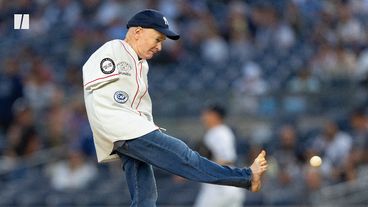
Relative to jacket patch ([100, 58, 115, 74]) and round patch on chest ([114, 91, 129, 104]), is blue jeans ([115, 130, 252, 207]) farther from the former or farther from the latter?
jacket patch ([100, 58, 115, 74])

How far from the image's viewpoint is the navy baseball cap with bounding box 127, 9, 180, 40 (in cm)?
875

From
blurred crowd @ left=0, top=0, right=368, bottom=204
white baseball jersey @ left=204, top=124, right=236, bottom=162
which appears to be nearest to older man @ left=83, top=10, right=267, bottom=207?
white baseball jersey @ left=204, top=124, right=236, bottom=162

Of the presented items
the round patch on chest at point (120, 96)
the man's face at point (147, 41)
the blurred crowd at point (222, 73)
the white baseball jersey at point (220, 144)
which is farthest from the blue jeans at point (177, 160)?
the blurred crowd at point (222, 73)

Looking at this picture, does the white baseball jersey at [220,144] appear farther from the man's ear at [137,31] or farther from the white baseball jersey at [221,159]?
the man's ear at [137,31]

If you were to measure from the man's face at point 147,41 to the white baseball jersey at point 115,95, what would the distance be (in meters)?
0.10

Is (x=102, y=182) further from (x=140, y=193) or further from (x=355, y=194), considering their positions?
(x=140, y=193)

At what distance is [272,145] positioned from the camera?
1647 cm

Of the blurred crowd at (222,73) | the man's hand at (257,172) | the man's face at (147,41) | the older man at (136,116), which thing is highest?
the blurred crowd at (222,73)

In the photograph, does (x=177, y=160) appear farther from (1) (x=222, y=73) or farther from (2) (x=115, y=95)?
(1) (x=222, y=73)

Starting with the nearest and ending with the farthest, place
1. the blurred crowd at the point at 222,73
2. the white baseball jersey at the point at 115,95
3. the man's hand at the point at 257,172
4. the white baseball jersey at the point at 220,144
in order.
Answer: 1. the white baseball jersey at the point at 115,95
2. the man's hand at the point at 257,172
3. the white baseball jersey at the point at 220,144
4. the blurred crowd at the point at 222,73

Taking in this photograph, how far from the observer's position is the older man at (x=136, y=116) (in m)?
8.61

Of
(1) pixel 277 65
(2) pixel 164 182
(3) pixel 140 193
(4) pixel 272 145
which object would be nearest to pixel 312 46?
(1) pixel 277 65

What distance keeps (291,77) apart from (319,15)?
2323 mm

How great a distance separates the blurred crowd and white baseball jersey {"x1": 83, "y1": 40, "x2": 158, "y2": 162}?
259 inches
